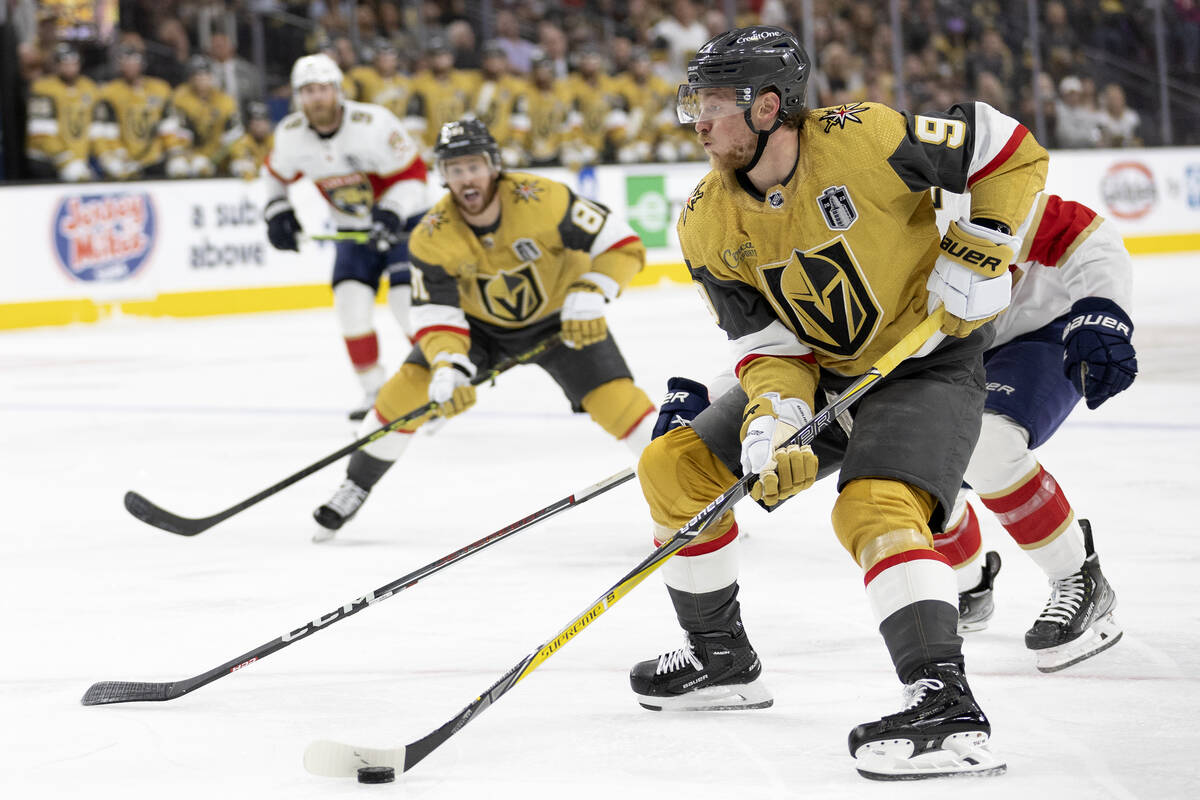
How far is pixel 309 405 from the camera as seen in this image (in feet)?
19.6

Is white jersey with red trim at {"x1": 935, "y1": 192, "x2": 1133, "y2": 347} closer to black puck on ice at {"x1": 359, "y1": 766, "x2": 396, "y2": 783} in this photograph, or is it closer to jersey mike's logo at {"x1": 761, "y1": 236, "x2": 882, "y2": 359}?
jersey mike's logo at {"x1": 761, "y1": 236, "x2": 882, "y2": 359}

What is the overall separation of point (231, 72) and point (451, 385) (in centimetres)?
679

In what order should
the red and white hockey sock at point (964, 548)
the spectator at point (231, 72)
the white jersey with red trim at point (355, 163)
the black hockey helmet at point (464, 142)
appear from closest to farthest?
the red and white hockey sock at point (964, 548)
the black hockey helmet at point (464, 142)
the white jersey with red trim at point (355, 163)
the spectator at point (231, 72)

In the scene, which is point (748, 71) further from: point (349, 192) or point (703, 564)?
point (349, 192)

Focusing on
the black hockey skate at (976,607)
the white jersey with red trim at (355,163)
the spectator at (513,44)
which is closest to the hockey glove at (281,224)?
the white jersey with red trim at (355,163)

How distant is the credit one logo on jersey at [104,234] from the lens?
891 centimetres

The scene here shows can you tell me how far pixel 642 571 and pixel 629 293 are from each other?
27.6 feet

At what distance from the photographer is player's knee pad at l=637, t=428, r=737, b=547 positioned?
221 centimetres

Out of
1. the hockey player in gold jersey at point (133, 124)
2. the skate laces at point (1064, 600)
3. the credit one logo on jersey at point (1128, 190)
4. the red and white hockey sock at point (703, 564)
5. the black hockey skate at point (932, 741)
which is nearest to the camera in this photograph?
the black hockey skate at point (932, 741)

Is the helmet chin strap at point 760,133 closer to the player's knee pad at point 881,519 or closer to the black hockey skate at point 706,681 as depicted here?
the player's knee pad at point 881,519

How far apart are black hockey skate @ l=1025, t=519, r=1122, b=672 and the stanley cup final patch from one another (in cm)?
79

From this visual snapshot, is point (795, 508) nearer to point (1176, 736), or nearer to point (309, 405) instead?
point (1176, 736)

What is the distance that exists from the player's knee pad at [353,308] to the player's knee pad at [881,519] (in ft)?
12.4

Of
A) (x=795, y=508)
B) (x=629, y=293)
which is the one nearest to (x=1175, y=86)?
(x=629, y=293)
